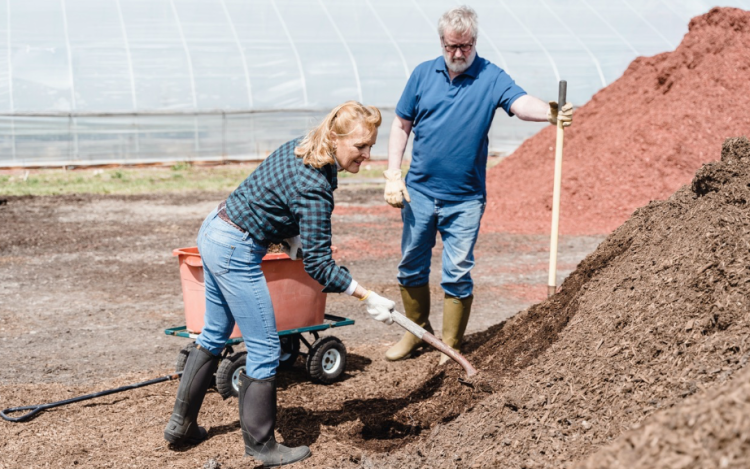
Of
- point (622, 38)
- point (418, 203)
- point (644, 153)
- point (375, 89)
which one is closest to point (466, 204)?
point (418, 203)

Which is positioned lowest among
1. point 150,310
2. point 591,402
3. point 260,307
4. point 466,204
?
point 150,310

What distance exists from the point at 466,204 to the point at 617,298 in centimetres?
121

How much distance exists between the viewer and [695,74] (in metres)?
12.8

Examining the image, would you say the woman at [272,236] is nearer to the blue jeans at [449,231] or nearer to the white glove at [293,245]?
the white glove at [293,245]

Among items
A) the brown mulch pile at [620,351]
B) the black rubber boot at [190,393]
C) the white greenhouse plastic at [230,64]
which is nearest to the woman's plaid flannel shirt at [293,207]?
the black rubber boot at [190,393]

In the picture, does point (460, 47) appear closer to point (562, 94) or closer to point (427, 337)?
point (562, 94)

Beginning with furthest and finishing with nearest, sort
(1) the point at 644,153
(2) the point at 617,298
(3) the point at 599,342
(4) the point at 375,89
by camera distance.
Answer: (4) the point at 375,89, (1) the point at 644,153, (2) the point at 617,298, (3) the point at 599,342

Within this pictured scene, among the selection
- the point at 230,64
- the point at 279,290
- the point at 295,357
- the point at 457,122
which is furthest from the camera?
the point at 230,64

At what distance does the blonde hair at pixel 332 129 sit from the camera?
3.34 meters

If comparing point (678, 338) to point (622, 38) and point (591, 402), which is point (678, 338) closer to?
point (591, 402)

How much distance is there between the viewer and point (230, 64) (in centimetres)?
1708

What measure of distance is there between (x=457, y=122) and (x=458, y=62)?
352 mm

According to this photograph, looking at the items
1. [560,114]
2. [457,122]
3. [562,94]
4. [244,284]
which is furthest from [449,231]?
[244,284]

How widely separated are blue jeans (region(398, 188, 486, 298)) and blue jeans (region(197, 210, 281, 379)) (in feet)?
4.84
